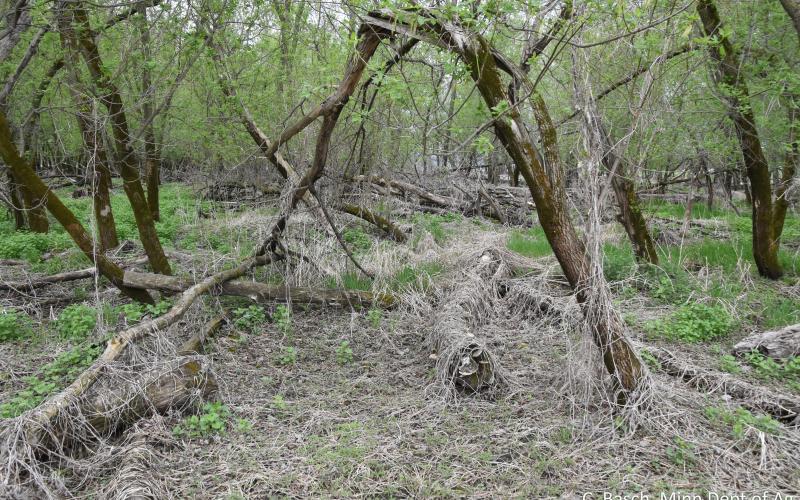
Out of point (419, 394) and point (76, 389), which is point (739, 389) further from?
point (76, 389)

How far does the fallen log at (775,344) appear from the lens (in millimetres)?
4395

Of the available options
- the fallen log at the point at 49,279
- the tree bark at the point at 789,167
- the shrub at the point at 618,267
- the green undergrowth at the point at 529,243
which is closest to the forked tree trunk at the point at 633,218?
the shrub at the point at 618,267

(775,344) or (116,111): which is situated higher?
(116,111)

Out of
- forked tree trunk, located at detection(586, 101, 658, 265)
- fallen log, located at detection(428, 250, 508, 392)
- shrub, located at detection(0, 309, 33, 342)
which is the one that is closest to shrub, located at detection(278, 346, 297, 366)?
fallen log, located at detection(428, 250, 508, 392)

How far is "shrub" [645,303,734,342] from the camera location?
198 inches

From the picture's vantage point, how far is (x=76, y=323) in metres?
5.06

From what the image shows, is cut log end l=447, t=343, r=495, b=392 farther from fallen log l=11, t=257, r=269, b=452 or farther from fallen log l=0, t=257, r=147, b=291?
fallen log l=0, t=257, r=147, b=291

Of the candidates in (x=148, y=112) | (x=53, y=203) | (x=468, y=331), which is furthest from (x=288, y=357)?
(x=148, y=112)

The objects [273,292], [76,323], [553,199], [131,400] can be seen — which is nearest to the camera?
[131,400]

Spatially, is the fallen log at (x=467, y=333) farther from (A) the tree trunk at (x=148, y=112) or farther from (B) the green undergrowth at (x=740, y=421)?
(A) the tree trunk at (x=148, y=112)

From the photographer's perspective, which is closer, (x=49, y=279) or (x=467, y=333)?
(x=467, y=333)

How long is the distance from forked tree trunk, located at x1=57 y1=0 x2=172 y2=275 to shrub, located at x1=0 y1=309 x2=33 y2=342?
1514mm

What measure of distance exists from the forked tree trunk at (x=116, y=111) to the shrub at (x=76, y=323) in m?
1.19

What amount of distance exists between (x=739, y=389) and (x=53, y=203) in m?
6.27
